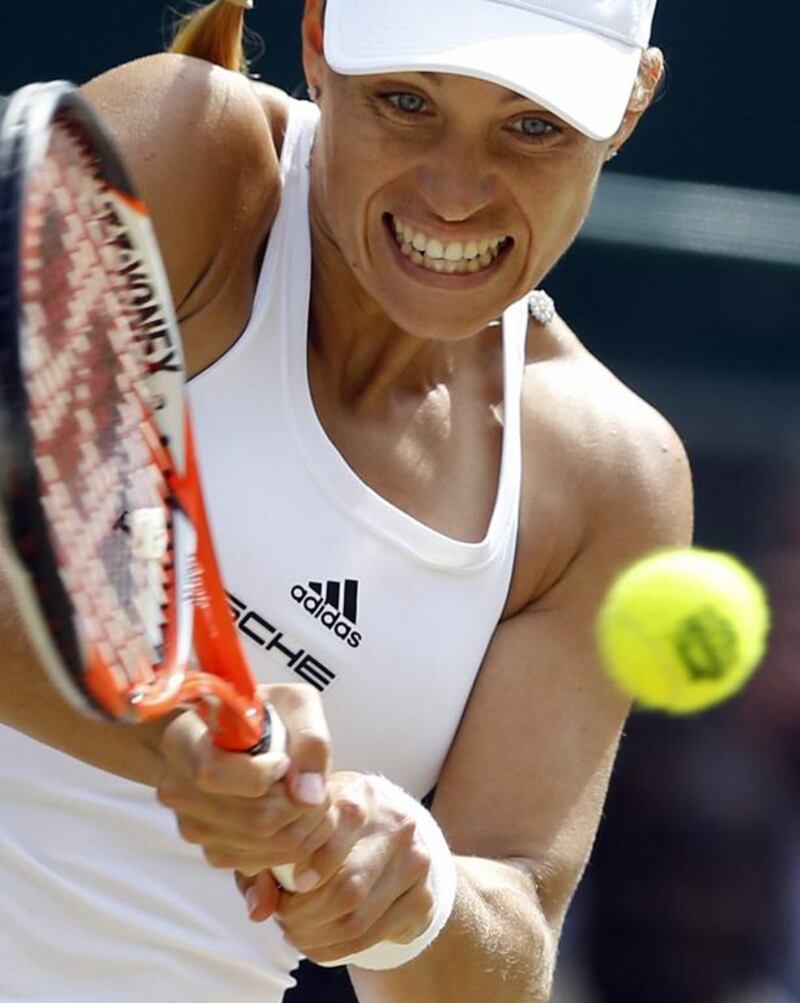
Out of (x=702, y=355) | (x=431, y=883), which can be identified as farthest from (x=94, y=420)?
(x=702, y=355)

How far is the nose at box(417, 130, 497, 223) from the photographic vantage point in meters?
1.79

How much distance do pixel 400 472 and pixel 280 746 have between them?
2.11 feet

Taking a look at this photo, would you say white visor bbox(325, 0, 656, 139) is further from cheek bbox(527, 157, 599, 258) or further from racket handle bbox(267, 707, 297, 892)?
racket handle bbox(267, 707, 297, 892)

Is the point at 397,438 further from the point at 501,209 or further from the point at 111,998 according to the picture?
the point at 111,998

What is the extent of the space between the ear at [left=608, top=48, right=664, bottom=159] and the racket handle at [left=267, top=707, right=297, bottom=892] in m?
0.76

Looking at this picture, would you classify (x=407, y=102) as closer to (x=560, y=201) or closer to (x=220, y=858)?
(x=560, y=201)

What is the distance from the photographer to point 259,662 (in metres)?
1.91

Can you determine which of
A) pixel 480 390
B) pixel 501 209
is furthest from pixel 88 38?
pixel 501 209

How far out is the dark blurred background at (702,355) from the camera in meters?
3.05

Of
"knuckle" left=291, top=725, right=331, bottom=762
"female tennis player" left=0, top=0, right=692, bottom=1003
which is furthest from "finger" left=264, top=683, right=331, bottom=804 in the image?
"female tennis player" left=0, top=0, right=692, bottom=1003

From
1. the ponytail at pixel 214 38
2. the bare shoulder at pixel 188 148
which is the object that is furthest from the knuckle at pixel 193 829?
the ponytail at pixel 214 38

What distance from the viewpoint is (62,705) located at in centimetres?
159

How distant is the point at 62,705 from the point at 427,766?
53 cm

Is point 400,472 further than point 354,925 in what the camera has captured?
Yes
